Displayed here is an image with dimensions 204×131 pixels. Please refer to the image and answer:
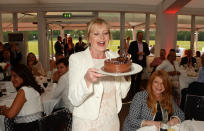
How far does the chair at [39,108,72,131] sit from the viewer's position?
1.90 metres

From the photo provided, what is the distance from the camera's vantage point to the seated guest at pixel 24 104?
84.5 inches

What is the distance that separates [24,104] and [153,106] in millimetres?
1492

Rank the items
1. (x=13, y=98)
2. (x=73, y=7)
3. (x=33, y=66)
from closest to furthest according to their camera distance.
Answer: (x=13, y=98)
(x=33, y=66)
(x=73, y=7)

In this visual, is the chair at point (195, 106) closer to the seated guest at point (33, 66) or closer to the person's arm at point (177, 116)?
the person's arm at point (177, 116)

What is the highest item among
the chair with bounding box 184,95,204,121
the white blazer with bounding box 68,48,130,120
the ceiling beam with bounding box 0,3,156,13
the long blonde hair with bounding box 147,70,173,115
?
the ceiling beam with bounding box 0,3,156,13

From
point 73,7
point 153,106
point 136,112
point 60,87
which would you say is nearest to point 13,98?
point 60,87

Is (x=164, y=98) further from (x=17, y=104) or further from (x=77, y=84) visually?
(x=17, y=104)

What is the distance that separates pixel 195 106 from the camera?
2572 millimetres

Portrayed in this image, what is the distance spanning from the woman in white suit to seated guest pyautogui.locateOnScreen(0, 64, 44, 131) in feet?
3.34

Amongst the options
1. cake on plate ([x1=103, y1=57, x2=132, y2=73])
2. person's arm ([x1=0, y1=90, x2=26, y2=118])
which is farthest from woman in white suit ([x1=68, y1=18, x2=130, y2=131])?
person's arm ([x1=0, y1=90, x2=26, y2=118])

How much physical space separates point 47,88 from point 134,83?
11.7ft

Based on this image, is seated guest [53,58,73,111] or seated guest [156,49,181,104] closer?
seated guest [53,58,73,111]

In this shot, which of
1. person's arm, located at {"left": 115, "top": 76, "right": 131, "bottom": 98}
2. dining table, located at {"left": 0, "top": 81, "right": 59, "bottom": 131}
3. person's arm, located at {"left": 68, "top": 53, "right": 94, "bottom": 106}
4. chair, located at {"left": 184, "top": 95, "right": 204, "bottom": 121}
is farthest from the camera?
dining table, located at {"left": 0, "top": 81, "right": 59, "bottom": 131}

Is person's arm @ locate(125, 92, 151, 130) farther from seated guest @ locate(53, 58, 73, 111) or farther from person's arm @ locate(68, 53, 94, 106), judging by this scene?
person's arm @ locate(68, 53, 94, 106)
